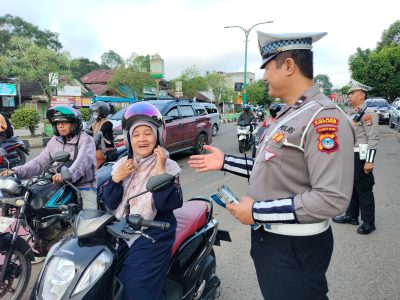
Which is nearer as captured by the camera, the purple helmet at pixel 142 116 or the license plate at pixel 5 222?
the purple helmet at pixel 142 116

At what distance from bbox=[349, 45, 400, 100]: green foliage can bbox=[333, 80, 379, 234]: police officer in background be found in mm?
31153

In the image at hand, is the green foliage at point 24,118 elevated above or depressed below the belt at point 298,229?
above

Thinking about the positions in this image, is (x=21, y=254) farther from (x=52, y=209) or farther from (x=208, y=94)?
(x=208, y=94)

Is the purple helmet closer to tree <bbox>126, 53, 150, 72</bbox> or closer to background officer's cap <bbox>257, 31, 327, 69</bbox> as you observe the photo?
background officer's cap <bbox>257, 31, 327, 69</bbox>

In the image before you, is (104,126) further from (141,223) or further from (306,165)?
(306,165)

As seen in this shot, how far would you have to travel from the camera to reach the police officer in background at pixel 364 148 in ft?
14.1

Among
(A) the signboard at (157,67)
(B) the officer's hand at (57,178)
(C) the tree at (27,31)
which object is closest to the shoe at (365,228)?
(B) the officer's hand at (57,178)

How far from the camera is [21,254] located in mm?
2803

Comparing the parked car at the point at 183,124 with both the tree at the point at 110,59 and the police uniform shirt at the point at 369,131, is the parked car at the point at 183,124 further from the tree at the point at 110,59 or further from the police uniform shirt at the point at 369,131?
the tree at the point at 110,59

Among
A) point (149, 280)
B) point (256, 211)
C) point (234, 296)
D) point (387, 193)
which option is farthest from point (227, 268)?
point (387, 193)

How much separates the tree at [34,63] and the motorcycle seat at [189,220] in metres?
25.3

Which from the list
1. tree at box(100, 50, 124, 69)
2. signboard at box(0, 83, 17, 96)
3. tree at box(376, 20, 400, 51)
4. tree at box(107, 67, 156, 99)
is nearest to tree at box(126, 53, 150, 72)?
tree at box(107, 67, 156, 99)

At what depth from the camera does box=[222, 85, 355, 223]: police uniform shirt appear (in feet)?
4.55

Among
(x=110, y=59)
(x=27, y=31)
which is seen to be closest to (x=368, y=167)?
(x=27, y=31)
